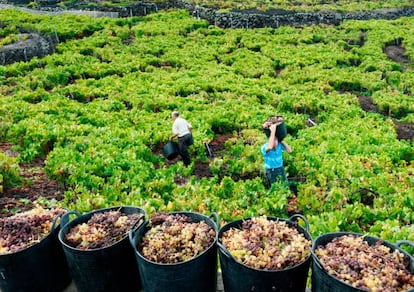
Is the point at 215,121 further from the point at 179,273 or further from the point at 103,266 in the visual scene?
the point at 179,273

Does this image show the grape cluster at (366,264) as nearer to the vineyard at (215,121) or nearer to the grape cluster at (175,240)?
the grape cluster at (175,240)

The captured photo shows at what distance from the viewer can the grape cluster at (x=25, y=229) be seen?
4668 millimetres

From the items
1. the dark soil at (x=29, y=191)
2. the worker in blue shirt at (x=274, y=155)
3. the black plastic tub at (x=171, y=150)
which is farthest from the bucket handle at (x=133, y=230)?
the black plastic tub at (x=171, y=150)

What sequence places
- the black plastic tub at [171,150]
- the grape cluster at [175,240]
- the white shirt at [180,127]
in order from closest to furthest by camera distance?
the grape cluster at [175,240], the black plastic tub at [171,150], the white shirt at [180,127]

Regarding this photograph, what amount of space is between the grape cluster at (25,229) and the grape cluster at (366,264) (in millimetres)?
3408

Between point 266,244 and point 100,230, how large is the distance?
6.65 ft

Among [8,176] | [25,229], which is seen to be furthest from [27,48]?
[25,229]

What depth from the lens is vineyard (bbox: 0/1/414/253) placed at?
8125mm

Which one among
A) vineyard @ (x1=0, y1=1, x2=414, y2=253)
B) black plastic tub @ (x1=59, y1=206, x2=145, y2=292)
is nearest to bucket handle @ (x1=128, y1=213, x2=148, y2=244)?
black plastic tub @ (x1=59, y1=206, x2=145, y2=292)

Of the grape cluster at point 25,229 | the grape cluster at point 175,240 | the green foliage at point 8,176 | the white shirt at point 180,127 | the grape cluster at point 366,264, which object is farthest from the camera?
the white shirt at point 180,127

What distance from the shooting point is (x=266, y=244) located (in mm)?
4230

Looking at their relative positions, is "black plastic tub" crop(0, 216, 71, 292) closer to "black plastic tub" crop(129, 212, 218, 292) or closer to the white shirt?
"black plastic tub" crop(129, 212, 218, 292)

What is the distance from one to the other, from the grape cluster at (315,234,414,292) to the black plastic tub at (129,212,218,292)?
1226 mm

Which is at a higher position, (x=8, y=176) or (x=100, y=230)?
(x=100, y=230)
